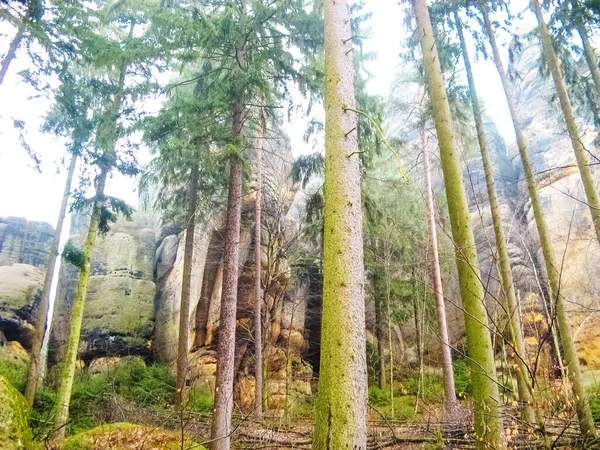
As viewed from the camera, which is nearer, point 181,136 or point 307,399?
point 181,136

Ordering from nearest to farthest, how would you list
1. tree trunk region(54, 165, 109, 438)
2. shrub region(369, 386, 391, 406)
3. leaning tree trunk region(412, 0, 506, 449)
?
leaning tree trunk region(412, 0, 506, 449)
tree trunk region(54, 165, 109, 438)
shrub region(369, 386, 391, 406)

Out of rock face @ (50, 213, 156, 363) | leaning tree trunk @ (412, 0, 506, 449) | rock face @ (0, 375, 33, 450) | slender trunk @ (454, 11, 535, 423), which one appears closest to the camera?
rock face @ (0, 375, 33, 450)

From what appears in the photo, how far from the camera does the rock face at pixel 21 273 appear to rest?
15.5 metres

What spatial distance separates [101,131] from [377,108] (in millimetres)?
7323

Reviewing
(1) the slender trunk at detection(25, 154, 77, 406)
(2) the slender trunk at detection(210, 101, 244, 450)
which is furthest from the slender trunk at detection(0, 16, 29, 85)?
(2) the slender trunk at detection(210, 101, 244, 450)

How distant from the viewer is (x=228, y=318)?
315 inches

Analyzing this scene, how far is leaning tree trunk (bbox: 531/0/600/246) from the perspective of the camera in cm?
736

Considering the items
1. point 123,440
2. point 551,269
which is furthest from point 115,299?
point 551,269

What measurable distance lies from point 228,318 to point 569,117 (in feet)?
27.9

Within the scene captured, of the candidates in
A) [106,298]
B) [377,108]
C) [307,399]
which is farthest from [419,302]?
[106,298]

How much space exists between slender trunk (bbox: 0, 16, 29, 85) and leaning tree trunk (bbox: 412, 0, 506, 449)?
8.95m

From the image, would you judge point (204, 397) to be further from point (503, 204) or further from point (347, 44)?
point (503, 204)

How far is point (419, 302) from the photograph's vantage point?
15.3 m

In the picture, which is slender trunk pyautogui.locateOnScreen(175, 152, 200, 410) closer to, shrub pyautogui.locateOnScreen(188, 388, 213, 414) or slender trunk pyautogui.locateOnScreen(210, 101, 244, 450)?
shrub pyautogui.locateOnScreen(188, 388, 213, 414)
